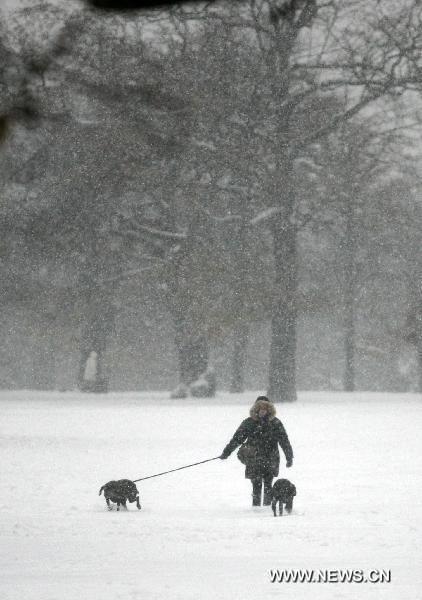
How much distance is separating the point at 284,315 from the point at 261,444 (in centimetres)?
2278

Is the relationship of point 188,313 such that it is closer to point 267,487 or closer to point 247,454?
point 267,487

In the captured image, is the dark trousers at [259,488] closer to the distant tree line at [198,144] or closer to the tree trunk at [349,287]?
the distant tree line at [198,144]

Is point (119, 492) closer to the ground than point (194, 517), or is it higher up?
higher up

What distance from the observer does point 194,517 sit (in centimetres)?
1224

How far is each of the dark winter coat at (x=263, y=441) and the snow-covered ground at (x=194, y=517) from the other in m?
0.49

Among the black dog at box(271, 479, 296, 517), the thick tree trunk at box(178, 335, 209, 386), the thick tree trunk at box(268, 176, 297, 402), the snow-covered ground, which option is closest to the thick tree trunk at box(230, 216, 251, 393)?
the thick tree trunk at box(268, 176, 297, 402)

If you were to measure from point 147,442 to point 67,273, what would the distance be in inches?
946

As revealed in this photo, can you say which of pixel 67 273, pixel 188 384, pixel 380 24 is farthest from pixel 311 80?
pixel 67 273

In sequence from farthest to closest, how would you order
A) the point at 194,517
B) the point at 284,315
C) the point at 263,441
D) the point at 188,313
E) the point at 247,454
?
the point at 284,315
the point at 188,313
the point at 263,441
the point at 247,454
the point at 194,517

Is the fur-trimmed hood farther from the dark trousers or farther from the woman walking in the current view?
the dark trousers

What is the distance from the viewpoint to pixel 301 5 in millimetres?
36562

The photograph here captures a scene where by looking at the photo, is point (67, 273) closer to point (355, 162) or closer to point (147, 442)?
point (355, 162)

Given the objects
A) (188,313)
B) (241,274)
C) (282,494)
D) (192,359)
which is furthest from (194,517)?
(192,359)

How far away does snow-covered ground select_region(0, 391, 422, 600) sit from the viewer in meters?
8.19
